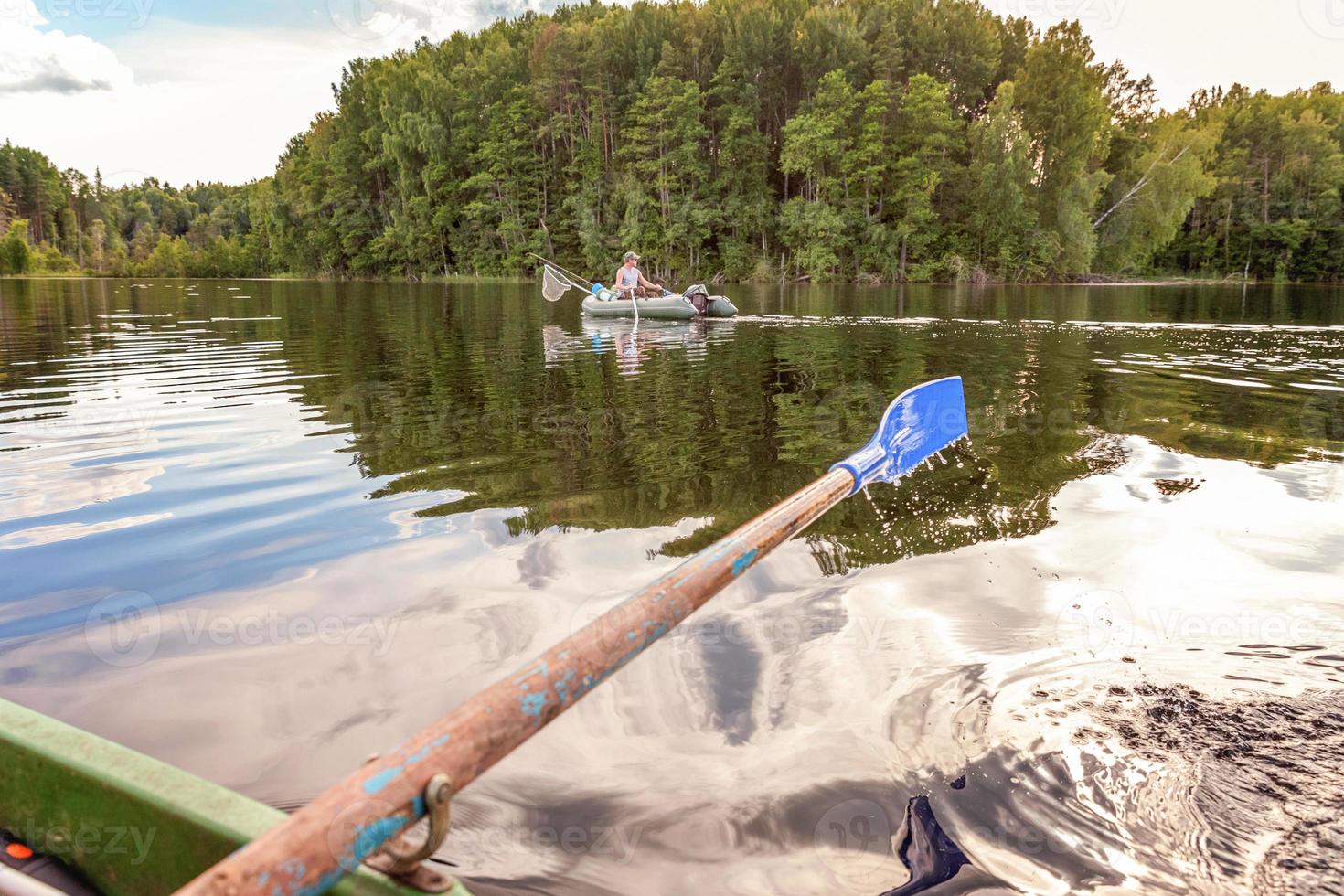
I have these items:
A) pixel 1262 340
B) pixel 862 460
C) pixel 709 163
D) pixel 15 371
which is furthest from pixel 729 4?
pixel 862 460

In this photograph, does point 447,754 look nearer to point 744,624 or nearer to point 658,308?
point 744,624

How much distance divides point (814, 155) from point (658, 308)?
31.3 metres

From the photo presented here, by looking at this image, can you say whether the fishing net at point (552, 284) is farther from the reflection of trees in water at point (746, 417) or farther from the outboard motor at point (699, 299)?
the reflection of trees in water at point (746, 417)

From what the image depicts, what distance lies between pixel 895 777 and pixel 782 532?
0.88 m

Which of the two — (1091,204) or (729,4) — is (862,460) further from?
(729,4)

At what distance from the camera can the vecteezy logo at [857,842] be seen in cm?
221

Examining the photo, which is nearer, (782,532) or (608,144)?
(782,532)

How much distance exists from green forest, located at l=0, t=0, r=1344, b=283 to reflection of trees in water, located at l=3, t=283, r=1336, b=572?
3243 cm

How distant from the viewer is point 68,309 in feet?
83.0

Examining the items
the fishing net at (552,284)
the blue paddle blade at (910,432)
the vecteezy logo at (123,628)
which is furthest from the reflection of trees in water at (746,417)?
the fishing net at (552,284)

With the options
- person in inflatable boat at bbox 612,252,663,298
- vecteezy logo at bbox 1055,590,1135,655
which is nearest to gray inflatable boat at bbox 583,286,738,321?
person in inflatable boat at bbox 612,252,663,298

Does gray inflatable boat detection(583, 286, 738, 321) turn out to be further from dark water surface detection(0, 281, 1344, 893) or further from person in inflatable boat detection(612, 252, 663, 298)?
dark water surface detection(0, 281, 1344, 893)

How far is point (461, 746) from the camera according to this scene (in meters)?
1.48

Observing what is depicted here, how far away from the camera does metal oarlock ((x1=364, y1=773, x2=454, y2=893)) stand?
1.31m
